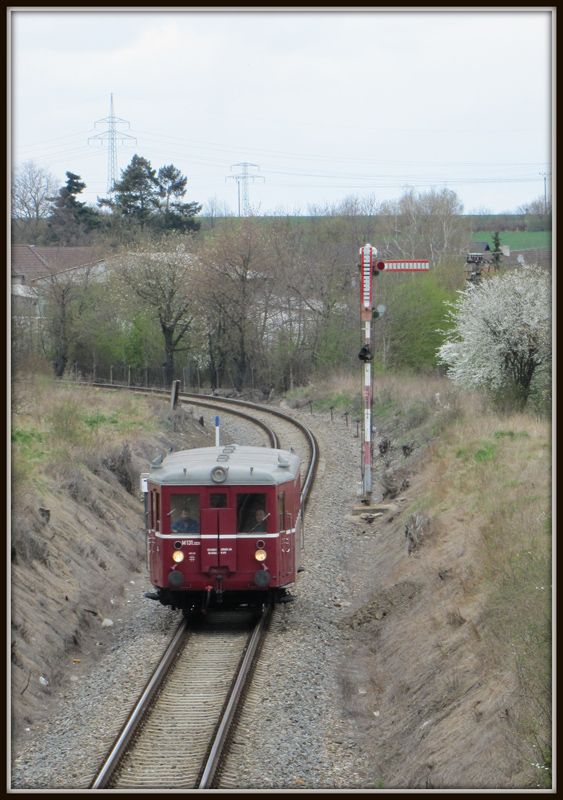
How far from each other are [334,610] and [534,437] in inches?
282

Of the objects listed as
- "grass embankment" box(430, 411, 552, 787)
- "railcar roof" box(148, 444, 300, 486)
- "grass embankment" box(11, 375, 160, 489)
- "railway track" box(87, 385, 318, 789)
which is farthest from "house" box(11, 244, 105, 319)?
"railway track" box(87, 385, 318, 789)

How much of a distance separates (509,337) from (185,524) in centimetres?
1667

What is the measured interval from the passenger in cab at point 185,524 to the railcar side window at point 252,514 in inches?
22.6

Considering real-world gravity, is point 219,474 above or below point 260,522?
above

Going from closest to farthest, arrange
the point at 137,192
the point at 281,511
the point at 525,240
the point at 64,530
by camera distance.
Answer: the point at 281,511
the point at 64,530
the point at 525,240
the point at 137,192

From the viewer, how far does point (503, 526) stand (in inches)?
520

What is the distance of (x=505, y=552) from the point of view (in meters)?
12.2

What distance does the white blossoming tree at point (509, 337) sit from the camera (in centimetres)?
2727

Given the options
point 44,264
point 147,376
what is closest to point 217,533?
point 44,264

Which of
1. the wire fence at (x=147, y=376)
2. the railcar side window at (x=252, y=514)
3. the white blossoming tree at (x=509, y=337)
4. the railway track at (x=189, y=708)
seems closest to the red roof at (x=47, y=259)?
the wire fence at (x=147, y=376)

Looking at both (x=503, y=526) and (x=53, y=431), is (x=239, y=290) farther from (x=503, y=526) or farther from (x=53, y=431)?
(x=503, y=526)

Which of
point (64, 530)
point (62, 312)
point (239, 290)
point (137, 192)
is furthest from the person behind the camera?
point (137, 192)

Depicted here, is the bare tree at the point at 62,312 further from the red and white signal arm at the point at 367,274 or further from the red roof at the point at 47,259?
the red and white signal arm at the point at 367,274

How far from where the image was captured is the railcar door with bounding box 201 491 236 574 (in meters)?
13.2
